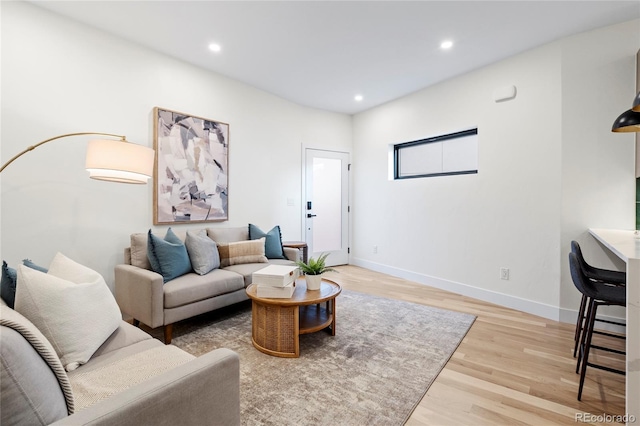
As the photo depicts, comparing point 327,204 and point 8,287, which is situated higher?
point 327,204

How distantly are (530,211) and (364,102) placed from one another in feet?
9.12

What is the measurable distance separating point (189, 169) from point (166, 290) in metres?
1.54

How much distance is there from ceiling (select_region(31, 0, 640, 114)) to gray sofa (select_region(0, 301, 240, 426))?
2565 mm

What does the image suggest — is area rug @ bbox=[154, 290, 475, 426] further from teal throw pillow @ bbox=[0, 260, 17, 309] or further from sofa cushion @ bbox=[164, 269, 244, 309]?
teal throw pillow @ bbox=[0, 260, 17, 309]

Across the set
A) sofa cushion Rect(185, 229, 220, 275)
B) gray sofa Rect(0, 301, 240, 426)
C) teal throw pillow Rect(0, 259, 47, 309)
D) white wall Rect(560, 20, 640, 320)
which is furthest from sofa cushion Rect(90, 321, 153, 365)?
white wall Rect(560, 20, 640, 320)

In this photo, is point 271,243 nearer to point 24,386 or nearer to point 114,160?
point 114,160

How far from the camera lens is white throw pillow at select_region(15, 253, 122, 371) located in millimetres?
1161

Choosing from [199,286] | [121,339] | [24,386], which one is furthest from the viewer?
A: [199,286]

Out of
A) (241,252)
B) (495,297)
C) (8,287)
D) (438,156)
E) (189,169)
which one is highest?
(438,156)

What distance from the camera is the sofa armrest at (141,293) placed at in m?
2.27

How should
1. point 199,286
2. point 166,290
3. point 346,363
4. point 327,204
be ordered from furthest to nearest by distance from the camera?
point 327,204 → point 199,286 → point 166,290 → point 346,363

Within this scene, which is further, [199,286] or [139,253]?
[139,253]

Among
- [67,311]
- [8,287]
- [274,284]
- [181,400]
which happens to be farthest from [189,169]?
[181,400]

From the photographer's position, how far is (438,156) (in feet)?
13.4
